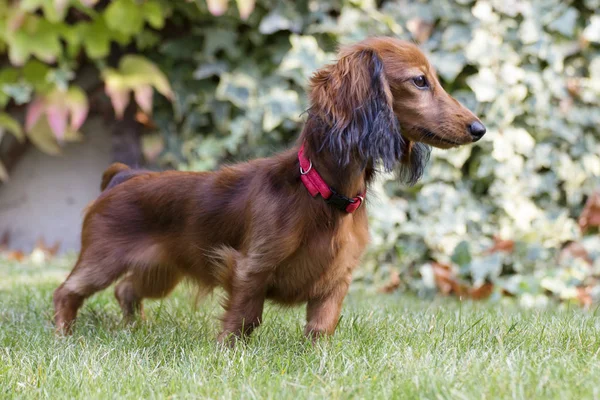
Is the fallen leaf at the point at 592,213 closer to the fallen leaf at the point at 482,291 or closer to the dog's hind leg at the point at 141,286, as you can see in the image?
the fallen leaf at the point at 482,291

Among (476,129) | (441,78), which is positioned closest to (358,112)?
(476,129)

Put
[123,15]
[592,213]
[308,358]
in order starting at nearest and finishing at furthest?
[308,358] < [592,213] < [123,15]

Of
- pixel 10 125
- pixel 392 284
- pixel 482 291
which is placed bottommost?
pixel 392 284

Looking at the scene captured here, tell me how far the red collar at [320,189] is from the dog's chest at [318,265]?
A: 7 centimetres

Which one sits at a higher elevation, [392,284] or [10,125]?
[10,125]

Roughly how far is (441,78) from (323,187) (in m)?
2.54

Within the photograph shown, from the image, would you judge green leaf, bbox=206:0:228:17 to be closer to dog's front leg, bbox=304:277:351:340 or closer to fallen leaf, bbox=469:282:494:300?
fallen leaf, bbox=469:282:494:300

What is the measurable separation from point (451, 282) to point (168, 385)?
8.62 ft

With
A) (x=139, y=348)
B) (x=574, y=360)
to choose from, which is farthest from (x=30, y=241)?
(x=574, y=360)

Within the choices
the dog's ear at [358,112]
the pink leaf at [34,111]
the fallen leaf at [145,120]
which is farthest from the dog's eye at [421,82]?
the pink leaf at [34,111]

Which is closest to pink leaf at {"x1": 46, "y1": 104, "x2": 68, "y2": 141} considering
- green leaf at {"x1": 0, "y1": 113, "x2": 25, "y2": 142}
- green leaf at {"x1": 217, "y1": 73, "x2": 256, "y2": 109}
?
green leaf at {"x1": 0, "y1": 113, "x2": 25, "y2": 142}

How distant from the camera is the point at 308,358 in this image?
216cm

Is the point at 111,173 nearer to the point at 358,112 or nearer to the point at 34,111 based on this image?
the point at 358,112

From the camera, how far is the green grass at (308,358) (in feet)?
5.86
